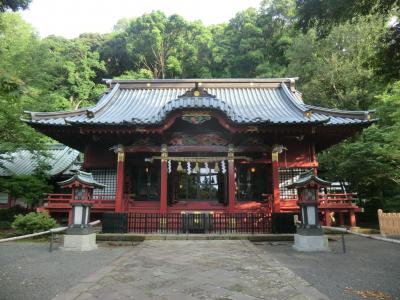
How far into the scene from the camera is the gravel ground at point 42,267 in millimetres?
5344

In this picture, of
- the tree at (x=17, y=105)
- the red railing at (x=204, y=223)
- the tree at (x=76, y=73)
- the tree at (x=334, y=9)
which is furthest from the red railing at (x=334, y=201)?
the tree at (x=76, y=73)

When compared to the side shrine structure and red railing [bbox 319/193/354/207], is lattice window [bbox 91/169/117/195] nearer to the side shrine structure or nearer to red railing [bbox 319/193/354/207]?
the side shrine structure

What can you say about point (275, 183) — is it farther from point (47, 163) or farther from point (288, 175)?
point (47, 163)

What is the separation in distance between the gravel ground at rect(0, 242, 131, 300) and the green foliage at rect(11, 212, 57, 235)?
6.50 ft

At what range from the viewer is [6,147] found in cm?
1669

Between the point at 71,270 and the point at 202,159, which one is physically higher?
the point at 202,159

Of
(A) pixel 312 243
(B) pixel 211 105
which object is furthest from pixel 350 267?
(B) pixel 211 105

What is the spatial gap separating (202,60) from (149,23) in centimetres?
919

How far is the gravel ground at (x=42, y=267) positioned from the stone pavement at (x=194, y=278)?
42 centimetres

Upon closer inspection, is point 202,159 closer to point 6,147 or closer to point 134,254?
point 134,254


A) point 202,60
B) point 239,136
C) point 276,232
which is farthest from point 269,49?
point 276,232

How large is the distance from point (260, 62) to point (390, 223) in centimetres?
3180

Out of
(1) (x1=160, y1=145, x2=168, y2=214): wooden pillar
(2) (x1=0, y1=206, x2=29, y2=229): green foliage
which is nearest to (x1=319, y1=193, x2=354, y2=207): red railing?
(1) (x1=160, y1=145, x2=168, y2=214): wooden pillar

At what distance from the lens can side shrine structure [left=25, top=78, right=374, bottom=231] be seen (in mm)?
13992
